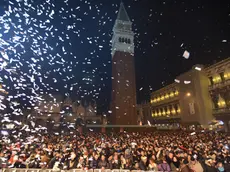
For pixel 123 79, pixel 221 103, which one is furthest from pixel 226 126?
pixel 123 79

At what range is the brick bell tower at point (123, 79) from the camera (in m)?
37.8

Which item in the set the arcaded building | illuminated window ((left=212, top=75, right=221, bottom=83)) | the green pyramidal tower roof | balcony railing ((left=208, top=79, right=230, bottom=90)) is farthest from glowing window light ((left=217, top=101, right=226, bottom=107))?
the green pyramidal tower roof

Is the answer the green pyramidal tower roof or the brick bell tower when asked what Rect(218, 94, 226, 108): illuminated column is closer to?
the brick bell tower

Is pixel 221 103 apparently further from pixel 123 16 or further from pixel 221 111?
pixel 123 16

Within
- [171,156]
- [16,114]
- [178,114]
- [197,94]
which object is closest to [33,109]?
[16,114]

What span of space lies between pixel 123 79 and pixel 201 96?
1750cm

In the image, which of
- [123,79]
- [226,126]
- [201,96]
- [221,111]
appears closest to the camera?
[226,126]

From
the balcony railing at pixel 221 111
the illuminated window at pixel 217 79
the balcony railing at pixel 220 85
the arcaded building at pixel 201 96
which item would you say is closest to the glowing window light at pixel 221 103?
the arcaded building at pixel 201 96

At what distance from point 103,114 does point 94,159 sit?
41477 mm

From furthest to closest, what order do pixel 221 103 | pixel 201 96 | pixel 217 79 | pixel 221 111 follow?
pixel 201 96, pixel 217 79, pixel 221 103, pixel 221 111

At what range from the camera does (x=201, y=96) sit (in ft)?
98.5

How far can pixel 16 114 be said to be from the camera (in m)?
42.0

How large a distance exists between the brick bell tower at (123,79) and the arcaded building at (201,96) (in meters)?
9.69

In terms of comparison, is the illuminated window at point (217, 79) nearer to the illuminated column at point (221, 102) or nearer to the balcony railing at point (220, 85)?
the balcony railing at point (220, 85)
